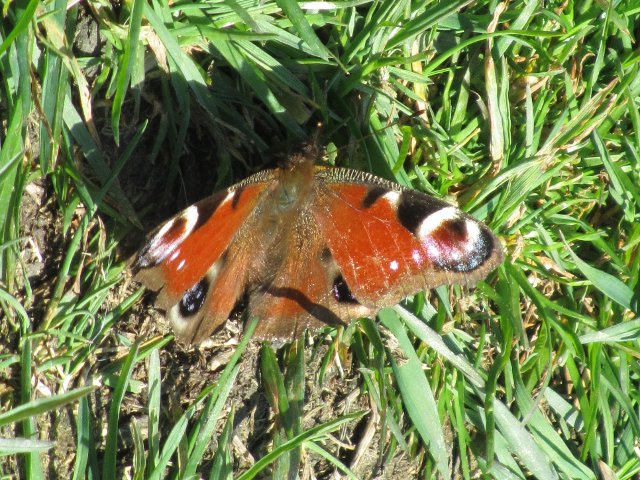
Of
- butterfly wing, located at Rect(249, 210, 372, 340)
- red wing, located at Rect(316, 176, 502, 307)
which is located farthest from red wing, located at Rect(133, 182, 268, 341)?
red wing, located at Rect(316, 176, 502, 307)

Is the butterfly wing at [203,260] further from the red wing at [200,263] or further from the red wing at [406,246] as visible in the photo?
the red wing at [406,246]

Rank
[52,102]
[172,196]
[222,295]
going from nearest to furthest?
[52,102] < [222,295] < [172,196]

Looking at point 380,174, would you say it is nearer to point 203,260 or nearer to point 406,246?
point 406,246

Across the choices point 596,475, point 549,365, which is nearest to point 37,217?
point 549,365

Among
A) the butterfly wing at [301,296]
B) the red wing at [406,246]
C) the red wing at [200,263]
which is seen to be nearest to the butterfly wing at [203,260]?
the red wing at [200,263]

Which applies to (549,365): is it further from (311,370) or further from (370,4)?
(370,4)

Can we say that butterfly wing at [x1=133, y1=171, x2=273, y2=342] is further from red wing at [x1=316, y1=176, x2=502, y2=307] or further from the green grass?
red wing at [x1=316, y1=176, x2=502, y2=307]
